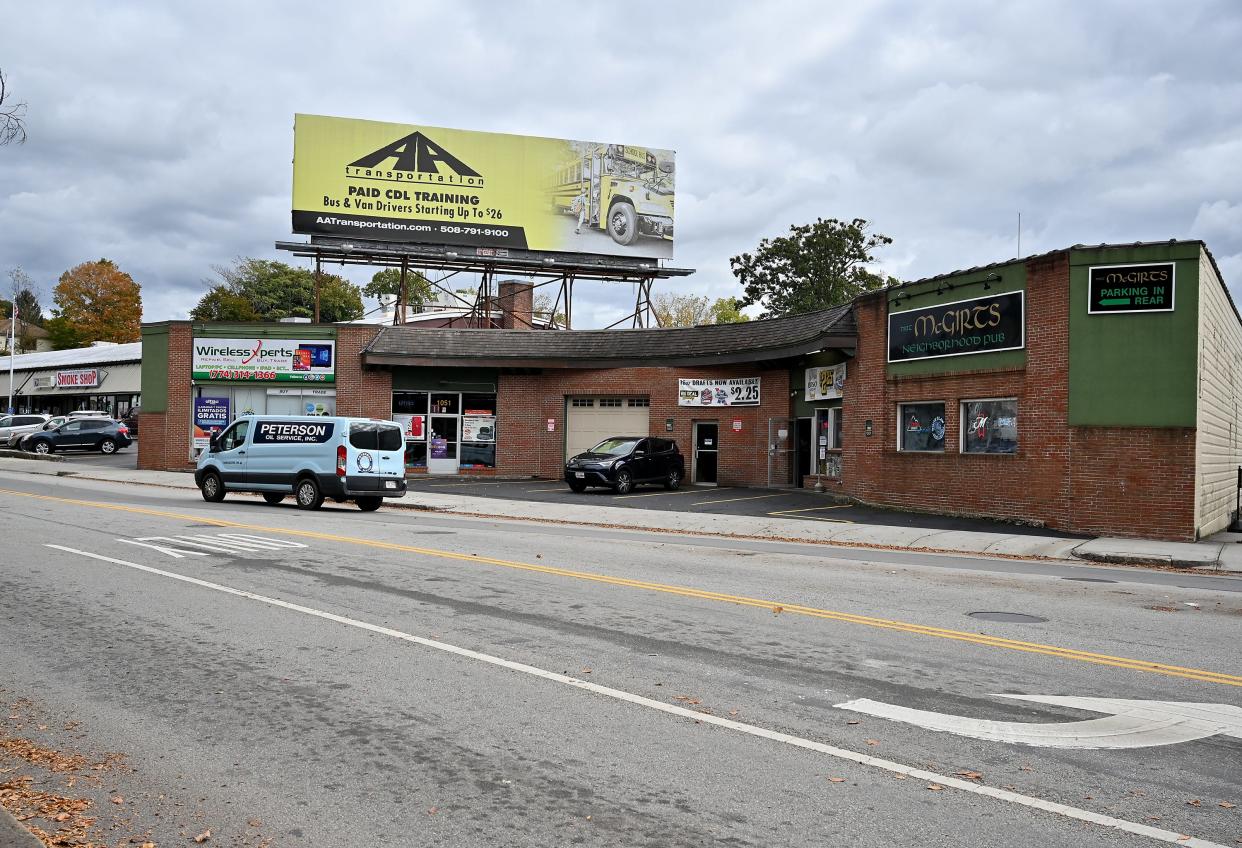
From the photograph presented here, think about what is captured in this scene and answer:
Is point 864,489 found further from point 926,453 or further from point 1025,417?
point 1025,417

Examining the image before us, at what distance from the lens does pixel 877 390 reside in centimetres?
2336

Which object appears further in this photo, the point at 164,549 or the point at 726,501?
the point at 726,501

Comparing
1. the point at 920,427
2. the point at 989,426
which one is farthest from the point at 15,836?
the point at 920,427

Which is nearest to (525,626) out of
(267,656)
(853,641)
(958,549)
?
(267,656)

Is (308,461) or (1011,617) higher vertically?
(308,461)

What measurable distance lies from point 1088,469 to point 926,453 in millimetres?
3927

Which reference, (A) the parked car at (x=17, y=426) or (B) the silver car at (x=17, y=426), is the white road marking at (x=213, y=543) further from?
(A) the parked car at (x=17, y=426)

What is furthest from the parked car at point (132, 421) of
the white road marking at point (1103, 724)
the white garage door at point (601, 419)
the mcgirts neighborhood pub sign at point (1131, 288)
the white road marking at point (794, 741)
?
the white road marking at point (1103, 724)

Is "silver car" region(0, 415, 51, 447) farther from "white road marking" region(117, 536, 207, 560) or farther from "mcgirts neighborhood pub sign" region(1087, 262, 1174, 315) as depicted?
"mcgirts neighborhood pub sign" region(1087, 262, 1174, 315)

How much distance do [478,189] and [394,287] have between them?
144ft

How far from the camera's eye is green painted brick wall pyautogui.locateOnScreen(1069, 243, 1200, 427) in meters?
17.6

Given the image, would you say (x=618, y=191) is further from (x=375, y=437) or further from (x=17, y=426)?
(x=17, y=426)

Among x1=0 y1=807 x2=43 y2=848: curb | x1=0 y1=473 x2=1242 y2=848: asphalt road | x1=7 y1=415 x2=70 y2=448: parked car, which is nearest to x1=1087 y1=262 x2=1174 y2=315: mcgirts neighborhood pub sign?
x1=0 y1=473 x2=1242 y2=848: asphalt road

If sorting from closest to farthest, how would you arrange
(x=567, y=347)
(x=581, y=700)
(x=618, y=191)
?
(x=581, y=700)
(x=567, y=347)
(x=618, y=191)
